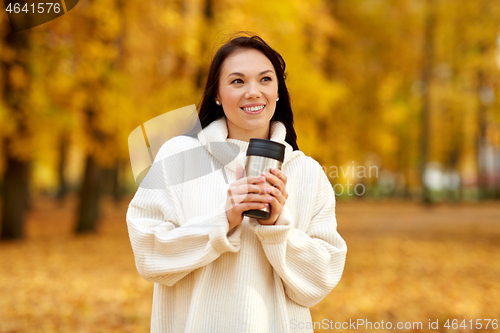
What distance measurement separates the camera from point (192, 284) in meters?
1.76

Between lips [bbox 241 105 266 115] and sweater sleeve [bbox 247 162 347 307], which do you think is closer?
sweater sleeve [bbox 247 162 347 307]

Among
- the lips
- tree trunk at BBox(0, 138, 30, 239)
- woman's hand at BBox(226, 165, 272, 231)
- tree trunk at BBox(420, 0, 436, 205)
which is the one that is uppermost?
tree trunk at BBox(420, 0, 436, 205)

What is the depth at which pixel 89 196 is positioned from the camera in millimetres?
12117

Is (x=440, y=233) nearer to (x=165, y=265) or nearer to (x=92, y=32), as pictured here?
(x=92, y=32)

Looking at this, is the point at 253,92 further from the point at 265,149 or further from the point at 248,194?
the point at 248,194

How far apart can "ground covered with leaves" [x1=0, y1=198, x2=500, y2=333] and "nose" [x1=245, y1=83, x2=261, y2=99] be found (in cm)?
369

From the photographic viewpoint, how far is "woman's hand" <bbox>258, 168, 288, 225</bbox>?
4.92 feet

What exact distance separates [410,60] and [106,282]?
12.3 meters

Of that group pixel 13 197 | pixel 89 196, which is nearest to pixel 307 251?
pixel 13 197

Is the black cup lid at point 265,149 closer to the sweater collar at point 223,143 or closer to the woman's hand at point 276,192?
the woman's hand at point 276,192

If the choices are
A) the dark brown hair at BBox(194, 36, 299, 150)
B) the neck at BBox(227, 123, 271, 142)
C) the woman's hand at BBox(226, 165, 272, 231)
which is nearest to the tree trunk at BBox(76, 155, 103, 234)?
the dark brown hair at BBox(194, 36, 299, 150)

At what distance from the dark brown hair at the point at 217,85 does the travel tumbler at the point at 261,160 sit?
483 mm

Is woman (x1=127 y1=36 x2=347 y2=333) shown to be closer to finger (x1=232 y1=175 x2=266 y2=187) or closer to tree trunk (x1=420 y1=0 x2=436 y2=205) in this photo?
finger (x1=232 y1=175 x2=266 y2=187)

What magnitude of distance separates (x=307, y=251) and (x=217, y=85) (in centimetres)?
76
